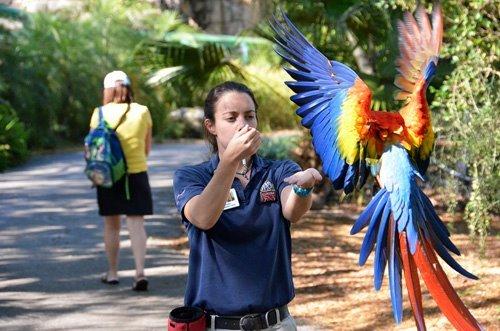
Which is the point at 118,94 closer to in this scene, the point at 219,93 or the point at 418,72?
the point at 418,72

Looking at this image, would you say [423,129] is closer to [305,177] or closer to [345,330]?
[305,177]

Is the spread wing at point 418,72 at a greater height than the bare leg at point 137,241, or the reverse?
the spread wing at point 418,72

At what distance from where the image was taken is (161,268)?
22.6ft

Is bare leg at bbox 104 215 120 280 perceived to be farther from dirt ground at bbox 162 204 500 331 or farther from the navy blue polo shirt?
the navy blue polo shirt

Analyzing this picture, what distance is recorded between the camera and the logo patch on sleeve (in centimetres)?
267

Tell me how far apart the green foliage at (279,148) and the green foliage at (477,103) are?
156 inches

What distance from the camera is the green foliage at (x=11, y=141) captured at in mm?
14478

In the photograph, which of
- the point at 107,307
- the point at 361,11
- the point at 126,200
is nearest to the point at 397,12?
the point at 361,11

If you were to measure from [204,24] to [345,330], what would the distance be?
28963 mm

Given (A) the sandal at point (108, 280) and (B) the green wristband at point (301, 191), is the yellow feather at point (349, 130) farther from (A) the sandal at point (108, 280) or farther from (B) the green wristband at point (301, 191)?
(A) the sandal at point (108, 280)

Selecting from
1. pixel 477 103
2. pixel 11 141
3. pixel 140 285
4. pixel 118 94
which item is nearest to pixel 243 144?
pixel 118 94

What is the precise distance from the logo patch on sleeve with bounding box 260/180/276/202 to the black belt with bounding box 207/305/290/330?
1.28ft

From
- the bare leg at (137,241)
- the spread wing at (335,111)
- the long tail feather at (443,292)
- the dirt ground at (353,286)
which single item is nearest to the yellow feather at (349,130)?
the spread wing at (335,111)

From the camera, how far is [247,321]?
8.50 ft
